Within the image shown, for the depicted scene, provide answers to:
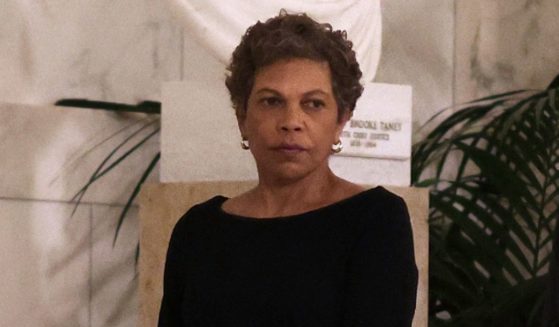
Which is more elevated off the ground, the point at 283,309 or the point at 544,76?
the point at 544,76

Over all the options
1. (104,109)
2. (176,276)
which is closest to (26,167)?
(104,109)

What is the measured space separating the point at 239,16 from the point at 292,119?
1.45m

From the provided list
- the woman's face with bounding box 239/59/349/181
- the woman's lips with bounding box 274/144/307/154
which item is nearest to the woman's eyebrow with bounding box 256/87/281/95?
the woman's face with bounding box 239/59/349/181

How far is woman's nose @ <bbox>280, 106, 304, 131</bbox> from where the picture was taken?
2.39m

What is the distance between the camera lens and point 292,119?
2.40m

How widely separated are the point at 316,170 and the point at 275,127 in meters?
0.12

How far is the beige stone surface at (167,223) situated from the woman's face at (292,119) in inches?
47.2

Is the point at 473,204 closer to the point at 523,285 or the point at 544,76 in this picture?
the point at 523,285

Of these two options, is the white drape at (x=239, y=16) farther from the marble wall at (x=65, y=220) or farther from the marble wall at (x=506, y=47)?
the marble wall at (x=506, y=47)

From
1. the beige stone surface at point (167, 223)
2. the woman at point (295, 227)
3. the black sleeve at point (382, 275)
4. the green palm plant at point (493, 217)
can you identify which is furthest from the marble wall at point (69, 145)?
the black sleeve at point (382, 275)

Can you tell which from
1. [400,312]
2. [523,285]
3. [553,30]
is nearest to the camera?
[400,312]

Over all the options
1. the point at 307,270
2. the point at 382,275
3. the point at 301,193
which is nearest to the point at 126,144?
the point at 301,193

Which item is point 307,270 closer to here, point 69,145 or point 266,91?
point 266,91

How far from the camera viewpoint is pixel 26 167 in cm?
468
